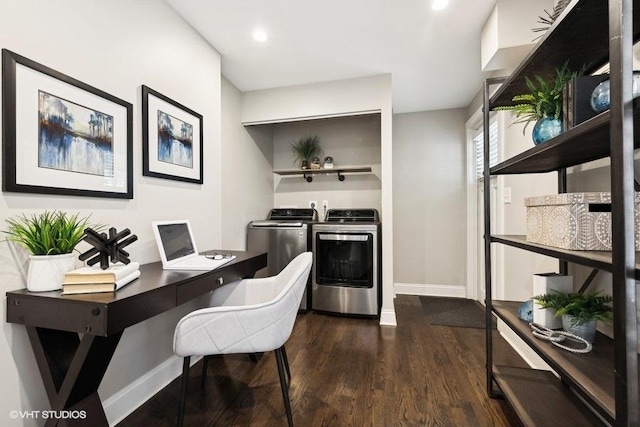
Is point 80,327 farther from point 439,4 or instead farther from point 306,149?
point 306,149

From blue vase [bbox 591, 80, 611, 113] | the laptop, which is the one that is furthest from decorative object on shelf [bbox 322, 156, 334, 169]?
blue vase [bbox 591, 80, 611, 113]

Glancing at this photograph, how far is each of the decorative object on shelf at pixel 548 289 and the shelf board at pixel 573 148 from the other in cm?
59

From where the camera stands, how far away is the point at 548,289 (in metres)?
1.42

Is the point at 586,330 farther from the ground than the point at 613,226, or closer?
closer

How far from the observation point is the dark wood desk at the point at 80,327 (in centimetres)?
99

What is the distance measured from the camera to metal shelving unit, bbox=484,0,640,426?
2.26 feet

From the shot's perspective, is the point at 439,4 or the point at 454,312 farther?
the point at 454,312

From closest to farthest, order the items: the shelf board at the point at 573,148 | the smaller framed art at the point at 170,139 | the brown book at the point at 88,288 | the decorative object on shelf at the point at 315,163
A: the shelf board at the point at 573,148 → the brown book at the point at 88,288 → the smaller framed art at the point at 170,139 → the decorative object on shelf at the point at 315,163

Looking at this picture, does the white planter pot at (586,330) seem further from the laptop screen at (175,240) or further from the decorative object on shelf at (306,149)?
the decorative object on shelf at (306,149)

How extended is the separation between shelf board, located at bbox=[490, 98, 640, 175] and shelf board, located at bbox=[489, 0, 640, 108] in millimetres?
381

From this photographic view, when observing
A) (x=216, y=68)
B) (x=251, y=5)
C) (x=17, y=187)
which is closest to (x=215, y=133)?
(x=216, y=68)

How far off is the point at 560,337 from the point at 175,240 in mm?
2044

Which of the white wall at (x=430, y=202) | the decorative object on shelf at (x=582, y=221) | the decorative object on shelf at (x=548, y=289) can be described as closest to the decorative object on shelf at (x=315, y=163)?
the white wall at (x=430, y=202)

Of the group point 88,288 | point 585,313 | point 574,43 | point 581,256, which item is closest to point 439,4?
point 574,43
